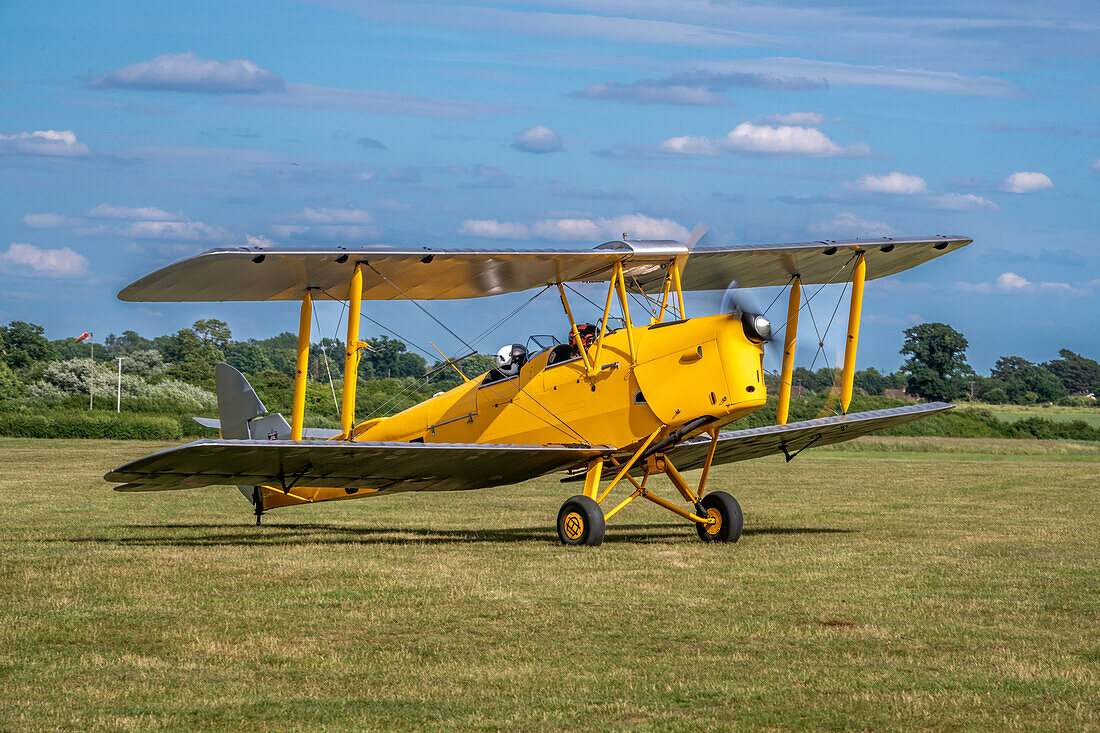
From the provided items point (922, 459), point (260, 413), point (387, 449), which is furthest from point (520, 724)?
point (922, 459)

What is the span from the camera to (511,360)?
45.4ft

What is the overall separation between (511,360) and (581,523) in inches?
96.9

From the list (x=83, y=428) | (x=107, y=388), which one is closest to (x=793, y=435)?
(x=83, y=428)

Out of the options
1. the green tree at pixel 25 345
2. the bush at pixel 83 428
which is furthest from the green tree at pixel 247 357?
the bush at pixel 83 428

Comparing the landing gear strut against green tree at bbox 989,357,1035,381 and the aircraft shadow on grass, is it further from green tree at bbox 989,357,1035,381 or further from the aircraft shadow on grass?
green tree at bbox 989,357,1035,381

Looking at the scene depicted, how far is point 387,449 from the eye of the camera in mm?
11836

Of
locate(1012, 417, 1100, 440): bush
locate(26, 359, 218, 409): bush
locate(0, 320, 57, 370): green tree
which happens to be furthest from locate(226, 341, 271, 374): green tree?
locate(1012, 417, 1100, 440): bush

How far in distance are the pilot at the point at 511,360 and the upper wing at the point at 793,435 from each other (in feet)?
A: 6.94

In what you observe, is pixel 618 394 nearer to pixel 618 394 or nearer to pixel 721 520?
pixel 618 394

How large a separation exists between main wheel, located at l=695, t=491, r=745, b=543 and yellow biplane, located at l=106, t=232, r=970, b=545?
2cm

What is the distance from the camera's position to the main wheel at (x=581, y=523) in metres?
12.2

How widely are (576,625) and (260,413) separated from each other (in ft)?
29.2

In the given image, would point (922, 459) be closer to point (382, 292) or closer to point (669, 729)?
point (382, 292)

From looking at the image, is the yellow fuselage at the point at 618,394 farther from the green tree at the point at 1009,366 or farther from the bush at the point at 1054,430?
the green tree at the point at 1009,366
